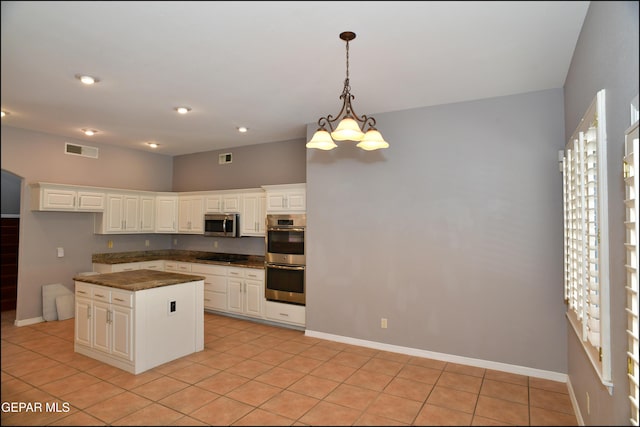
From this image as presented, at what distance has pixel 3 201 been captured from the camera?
2.06 metres

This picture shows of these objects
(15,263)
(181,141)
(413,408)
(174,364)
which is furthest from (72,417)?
(181,141)

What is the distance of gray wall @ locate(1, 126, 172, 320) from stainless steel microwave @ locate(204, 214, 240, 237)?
1.43 m

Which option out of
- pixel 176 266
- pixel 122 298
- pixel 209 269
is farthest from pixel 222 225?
pixel 122 298

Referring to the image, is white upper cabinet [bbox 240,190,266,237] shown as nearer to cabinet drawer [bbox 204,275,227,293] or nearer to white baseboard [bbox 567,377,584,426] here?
cabinet drawer [bbox 204,275,227,293]

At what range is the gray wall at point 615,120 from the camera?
1.55 meters

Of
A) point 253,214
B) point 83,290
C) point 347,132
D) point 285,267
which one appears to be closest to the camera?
point 347,132

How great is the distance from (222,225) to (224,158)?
133 centimetres

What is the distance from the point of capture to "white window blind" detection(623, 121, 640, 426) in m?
1.40

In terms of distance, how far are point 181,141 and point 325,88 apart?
326 centimetres

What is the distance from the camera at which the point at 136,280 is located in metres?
3.84

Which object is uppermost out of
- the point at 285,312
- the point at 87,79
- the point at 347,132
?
the point at 87,79

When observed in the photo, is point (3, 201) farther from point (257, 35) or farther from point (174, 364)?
point (174, 364)

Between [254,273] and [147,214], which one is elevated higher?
[147,214]

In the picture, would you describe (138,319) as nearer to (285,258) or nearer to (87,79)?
(285,258)
